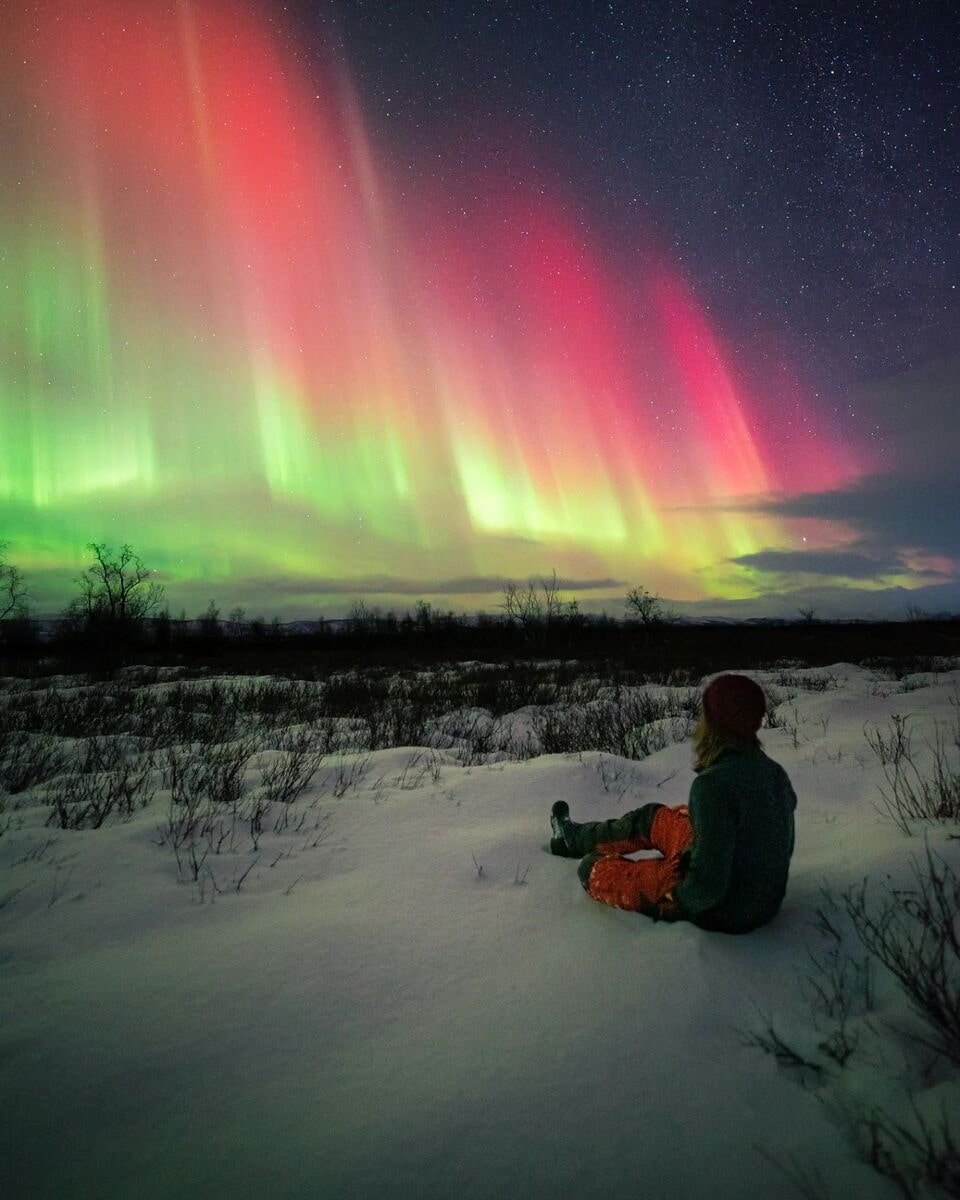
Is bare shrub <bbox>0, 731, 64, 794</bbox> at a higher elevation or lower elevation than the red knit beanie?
lower

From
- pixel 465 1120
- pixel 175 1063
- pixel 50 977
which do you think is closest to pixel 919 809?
pixel 465 1120

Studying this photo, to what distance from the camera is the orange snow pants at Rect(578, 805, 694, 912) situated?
2.25m

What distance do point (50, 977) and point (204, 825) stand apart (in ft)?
5.24

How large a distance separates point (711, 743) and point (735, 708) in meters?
0.18

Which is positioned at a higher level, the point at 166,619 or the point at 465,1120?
the point at 166,619

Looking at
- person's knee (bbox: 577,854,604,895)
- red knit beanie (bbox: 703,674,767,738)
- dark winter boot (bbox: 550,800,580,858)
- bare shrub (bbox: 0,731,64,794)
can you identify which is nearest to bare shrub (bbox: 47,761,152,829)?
bare shrub (bbox: 0,731,64,794)

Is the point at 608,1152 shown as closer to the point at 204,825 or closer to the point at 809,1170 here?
the point at 809,1170

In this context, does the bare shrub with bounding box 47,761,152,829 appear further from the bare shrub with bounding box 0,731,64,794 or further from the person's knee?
the person's knee

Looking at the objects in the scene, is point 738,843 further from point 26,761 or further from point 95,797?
point 26,761

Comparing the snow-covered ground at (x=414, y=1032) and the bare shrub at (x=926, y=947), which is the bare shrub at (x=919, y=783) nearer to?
the snow-covered ground at (x=414, y=1032)

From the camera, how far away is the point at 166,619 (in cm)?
5341

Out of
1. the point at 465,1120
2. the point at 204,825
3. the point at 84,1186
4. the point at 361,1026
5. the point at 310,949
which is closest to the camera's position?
the point at 84,1186

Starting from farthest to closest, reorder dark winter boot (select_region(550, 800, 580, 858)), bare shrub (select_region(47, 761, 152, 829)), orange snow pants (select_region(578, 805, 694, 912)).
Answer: bare shrub (select_region(47, 761, 152, 829))
dark winter boot (select_region(550, 800, 580, 858))
orange snow pants (select_region(578, 805, 694, 912))

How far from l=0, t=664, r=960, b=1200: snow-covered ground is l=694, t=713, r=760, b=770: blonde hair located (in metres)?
0.67
